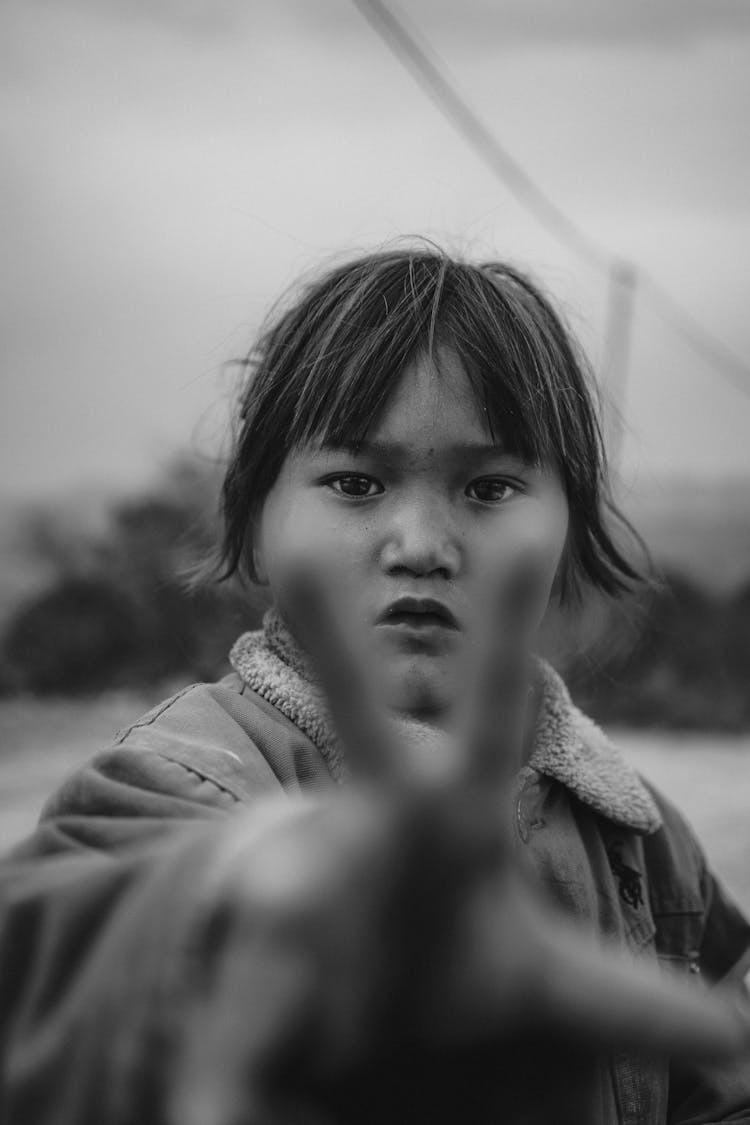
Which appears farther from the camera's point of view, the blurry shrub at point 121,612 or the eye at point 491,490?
the blurry shrub at point 121,612

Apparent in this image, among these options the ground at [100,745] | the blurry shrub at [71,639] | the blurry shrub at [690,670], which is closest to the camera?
the ground at [100,745]

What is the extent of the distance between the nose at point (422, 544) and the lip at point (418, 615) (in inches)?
0.8

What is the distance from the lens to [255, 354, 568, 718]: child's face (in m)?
0.87

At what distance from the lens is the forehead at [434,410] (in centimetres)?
91

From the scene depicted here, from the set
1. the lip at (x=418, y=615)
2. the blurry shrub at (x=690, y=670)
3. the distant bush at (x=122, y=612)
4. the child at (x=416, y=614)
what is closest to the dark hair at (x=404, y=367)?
the child at (x=416, y=614)

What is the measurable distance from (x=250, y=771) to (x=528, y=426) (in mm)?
380

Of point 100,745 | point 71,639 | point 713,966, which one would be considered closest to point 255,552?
point 713,966

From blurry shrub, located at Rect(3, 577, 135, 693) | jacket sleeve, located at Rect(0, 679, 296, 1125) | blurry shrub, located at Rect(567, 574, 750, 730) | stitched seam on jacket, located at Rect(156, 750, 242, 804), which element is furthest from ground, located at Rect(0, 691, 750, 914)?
jacket sleeve, located at Rect(0, 679, 296, 1125)

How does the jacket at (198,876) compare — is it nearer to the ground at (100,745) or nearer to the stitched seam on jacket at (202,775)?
the stitched seam on jacket at (202,775)

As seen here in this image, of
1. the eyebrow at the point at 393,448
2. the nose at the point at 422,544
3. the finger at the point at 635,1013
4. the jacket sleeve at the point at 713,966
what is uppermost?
the eyebrow at the point at 393,448

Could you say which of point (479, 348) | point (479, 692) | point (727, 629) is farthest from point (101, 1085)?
point (727, 629)

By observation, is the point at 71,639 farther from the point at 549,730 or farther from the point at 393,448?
the point at 393,448

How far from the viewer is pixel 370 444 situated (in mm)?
914

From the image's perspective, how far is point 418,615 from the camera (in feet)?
2.89
